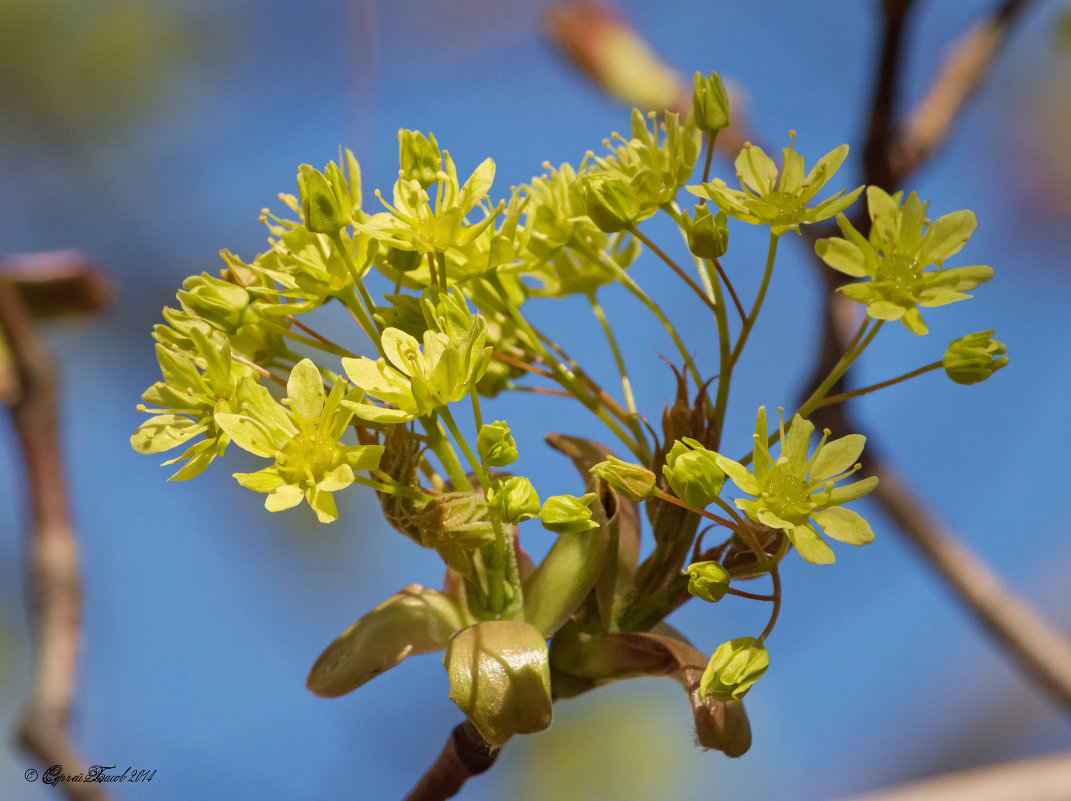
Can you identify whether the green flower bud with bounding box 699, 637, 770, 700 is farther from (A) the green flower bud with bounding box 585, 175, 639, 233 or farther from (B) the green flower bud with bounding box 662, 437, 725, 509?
(A) the green flower bud with bounding box 585, 175, 639, 233

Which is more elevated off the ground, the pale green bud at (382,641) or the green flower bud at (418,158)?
the green flower bud at (418,158)

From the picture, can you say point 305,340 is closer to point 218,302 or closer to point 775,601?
point 218,302

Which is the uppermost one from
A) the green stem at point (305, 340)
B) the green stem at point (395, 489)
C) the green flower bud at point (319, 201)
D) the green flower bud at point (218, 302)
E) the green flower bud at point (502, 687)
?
the green flower bud at point (319, 201)

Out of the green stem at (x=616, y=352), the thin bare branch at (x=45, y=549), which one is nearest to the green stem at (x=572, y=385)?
the green stem at (x=616, y=352)

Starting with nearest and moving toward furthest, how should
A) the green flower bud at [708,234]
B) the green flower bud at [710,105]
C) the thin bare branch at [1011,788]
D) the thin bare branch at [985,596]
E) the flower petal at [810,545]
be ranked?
the flower petal at [810,545], the green flower bud at [708,234], the green flower bud at [710,105], the thin bare branch at [1011,788], the thin bare branch at [985,596]

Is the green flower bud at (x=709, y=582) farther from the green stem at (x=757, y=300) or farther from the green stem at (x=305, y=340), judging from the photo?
the green stem at (x=305, y=340)

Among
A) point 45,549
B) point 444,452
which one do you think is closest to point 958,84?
point 444,452

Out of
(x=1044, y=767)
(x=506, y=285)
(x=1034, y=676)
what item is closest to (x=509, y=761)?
(x=1034, y=676)
